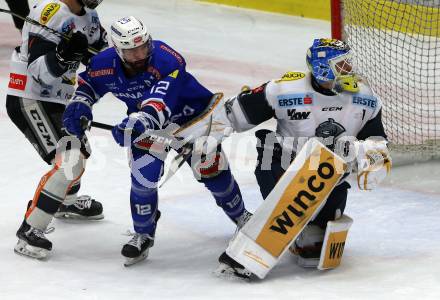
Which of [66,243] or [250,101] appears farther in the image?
[66,243]

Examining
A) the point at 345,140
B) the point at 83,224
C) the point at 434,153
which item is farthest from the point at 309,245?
the point at 434,153

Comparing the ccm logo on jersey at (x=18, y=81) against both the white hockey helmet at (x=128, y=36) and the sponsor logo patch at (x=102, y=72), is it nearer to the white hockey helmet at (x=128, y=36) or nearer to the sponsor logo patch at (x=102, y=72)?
the sponsor logo patch at (x=102, y=72)

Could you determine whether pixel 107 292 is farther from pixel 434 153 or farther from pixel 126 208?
pixel 434 153

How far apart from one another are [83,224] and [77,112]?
794 mm

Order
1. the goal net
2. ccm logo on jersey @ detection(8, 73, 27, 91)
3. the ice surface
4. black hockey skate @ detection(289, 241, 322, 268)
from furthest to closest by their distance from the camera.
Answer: the goal net → ccm logo on jersey @ detection(8, 73, 27, 91) → black hockey skate @ detection(289, 241, 322, 268) → the ice surface

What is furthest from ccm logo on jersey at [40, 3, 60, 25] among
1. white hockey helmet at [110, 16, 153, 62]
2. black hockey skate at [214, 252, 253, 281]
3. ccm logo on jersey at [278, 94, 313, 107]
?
black hockey skate at [214, 252, 253, 281]

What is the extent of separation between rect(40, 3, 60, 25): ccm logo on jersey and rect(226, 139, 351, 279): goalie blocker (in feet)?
4.79

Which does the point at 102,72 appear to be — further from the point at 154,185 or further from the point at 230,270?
the point at 230,270

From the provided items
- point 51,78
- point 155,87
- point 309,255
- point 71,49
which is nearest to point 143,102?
point 155,87

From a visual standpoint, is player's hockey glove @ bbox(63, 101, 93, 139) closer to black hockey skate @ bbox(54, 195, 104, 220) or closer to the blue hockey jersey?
the blue hockey jersey

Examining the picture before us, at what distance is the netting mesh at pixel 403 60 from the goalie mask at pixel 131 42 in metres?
1.87

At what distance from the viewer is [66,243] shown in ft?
15.5

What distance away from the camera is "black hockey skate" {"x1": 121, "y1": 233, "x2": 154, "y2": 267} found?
4.34 m

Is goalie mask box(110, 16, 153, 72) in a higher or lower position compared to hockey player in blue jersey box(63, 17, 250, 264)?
higher
